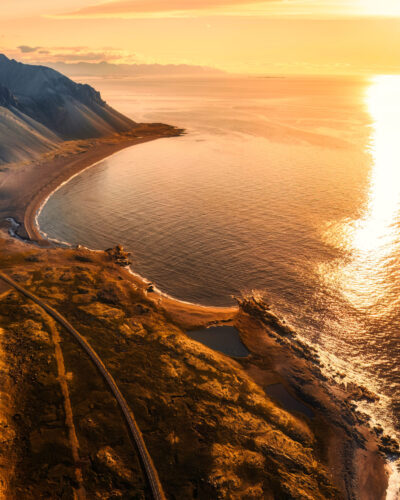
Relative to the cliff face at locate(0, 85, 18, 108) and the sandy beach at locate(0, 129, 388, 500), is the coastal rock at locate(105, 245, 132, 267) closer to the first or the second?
the sandy beach at locate(0, 129, 388, 500)

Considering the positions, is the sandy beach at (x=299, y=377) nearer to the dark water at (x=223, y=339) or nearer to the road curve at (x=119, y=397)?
the dark water at (x=223, y=339)

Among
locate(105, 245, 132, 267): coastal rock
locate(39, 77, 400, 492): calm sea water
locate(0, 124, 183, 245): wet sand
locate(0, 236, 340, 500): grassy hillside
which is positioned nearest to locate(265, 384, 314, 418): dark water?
locate(0, 236, 340, 500): grassy hillside

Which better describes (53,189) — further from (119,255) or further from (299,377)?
(299,377)

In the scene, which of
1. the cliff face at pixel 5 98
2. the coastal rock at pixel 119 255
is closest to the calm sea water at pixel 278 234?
the coastal rock at pixel 119 255

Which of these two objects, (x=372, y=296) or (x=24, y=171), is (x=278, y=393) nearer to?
(x=372, y=296)

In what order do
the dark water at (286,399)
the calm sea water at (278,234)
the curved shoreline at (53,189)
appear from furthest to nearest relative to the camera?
the curved shoreline at (53,189)
the calm sea water at (278,234)
the dark water at (286,399)

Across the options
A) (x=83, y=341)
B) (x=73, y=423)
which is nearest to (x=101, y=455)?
(x=73, y=423)

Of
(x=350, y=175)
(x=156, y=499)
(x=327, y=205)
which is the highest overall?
(x=350, y=175)
